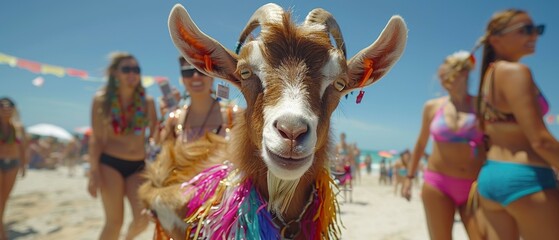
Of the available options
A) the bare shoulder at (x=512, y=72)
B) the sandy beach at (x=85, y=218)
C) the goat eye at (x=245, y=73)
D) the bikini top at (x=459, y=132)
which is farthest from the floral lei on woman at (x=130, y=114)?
the bare shoulder at (x=512, y=72)

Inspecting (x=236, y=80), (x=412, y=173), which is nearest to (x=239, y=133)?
(x=236, y=80)

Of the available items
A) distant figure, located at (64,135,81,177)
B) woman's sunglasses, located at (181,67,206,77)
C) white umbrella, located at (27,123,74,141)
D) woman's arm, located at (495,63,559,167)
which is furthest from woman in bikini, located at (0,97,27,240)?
white umbrella, located at (27,123,74,141)

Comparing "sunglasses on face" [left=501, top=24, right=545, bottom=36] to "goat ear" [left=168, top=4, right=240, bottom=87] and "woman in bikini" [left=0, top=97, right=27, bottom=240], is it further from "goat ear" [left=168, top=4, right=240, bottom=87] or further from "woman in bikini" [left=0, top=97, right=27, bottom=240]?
"woman in bikini" [left=0, top=97, right=27, bottom=240]

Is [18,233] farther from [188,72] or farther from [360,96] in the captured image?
[360,96]

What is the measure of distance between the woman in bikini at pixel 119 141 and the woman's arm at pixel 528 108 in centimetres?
343

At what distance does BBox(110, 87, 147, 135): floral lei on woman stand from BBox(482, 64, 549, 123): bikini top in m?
3.56

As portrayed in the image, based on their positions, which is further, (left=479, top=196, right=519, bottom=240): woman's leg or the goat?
(left=479, top=196, right=519, bottom=240): woman's leg

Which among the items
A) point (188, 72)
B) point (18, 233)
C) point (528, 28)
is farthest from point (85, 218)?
point (528, 28)

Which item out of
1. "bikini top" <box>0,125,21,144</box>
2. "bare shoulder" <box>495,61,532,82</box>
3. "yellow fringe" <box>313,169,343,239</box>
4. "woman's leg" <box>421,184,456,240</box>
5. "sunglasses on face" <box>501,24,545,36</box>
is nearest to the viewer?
"yellow fringe" <box>313,169,343,239</box>

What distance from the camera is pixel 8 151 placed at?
5453 mm

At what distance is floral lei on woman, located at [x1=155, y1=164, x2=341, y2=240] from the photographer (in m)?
1.80

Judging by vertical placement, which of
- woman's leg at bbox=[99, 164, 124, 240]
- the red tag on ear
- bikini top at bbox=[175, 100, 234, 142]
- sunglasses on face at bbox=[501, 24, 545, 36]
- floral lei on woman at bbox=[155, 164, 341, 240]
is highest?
sunglasses on face at bbox=[501, 24, 545, 36]

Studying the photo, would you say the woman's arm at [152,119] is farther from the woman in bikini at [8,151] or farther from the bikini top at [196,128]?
the woman in bikini at [8,151]

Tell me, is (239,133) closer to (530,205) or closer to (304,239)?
(304,239)
